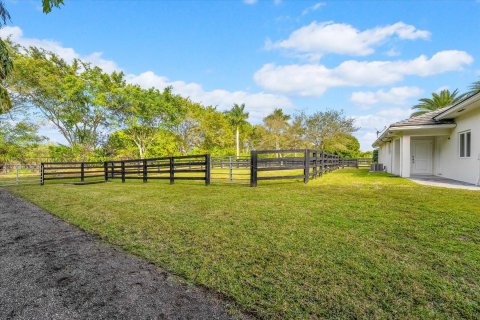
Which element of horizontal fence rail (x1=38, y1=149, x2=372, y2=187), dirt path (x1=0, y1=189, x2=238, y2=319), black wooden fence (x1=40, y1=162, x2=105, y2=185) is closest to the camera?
dirt path (x1=0, y1=189, x2=238, y2=319)

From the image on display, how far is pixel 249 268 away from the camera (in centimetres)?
245

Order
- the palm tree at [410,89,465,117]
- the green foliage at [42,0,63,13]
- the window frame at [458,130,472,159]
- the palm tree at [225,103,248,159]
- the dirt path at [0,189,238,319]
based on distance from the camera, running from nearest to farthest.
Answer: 1. the dirt path at [0,189,238,319]
2. the green foliage at [42,0,63,13]
3. the window frame at [458,130,472,159]
4. the palm tree at [410,89,465,117]
5. the palm tree at [225,103,248,159]

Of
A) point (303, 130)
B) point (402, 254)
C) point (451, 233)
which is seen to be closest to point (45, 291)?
point (402, 254)

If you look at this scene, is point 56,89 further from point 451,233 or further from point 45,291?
point 451,233

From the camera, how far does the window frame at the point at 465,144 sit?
332 inches

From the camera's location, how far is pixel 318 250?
9.34 ft

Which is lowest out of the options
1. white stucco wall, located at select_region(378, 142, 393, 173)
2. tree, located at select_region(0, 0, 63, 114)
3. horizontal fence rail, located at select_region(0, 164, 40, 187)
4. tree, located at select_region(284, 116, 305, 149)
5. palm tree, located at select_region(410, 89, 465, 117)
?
horizontal fence rail, located at select_region(0, 164, 40, 187)

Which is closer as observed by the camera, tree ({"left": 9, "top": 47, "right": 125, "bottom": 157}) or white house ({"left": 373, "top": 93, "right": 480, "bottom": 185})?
white house ({"left": 373, "top": 93, "right": 480, "bottom": 185})

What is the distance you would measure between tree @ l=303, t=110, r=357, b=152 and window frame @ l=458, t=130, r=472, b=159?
2282 cm

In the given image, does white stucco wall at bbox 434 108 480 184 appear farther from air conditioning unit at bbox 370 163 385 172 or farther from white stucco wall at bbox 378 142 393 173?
air conditioning unit at bbox 370 163 385 172

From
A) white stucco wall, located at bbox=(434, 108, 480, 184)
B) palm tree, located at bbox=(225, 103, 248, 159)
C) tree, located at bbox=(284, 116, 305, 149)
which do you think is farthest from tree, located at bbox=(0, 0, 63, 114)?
palm tree, located at bbox=(225, 103, 248, 159)

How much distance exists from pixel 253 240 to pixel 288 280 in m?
1.07

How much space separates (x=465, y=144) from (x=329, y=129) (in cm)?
2436

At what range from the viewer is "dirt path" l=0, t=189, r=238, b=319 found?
1799mm
